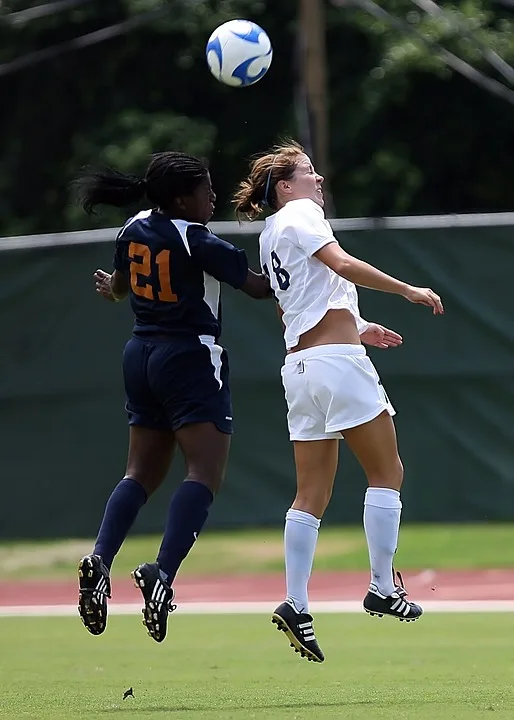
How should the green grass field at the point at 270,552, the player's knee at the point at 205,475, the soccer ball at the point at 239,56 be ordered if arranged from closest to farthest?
the player's knee at the point at 205,475
the soccer ball at the point at 239,56
the green grass field at the point at 270,552

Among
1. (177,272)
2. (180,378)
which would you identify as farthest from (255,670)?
(177,272)

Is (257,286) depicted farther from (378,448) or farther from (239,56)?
(239,56)

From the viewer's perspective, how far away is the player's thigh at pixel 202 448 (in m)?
5.73

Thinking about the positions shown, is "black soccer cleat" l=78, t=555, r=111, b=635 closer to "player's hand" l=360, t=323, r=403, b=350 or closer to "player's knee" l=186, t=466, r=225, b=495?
"player's knee" l=186, t=466, r=225, b=495

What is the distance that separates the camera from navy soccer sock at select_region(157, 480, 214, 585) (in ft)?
18.5

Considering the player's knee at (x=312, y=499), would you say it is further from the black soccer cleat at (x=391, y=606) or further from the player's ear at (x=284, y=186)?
the player's ear at (x=284, y=186)

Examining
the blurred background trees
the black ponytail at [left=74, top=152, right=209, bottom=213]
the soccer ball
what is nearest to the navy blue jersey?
the black ponytail at [left=74, top=152, right=209, bottom=213]

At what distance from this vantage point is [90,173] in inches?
245

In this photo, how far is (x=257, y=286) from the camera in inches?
233

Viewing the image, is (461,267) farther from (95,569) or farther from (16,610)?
(95,569)

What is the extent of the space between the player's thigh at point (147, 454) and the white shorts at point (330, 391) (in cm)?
57

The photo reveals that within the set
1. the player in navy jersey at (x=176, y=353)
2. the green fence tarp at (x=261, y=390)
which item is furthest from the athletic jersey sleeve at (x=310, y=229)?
the green fence tarp at (x=261, y=390)

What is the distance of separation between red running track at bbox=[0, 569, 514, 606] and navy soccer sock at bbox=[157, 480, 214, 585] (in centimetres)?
479

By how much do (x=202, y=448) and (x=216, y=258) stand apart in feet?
2.57
